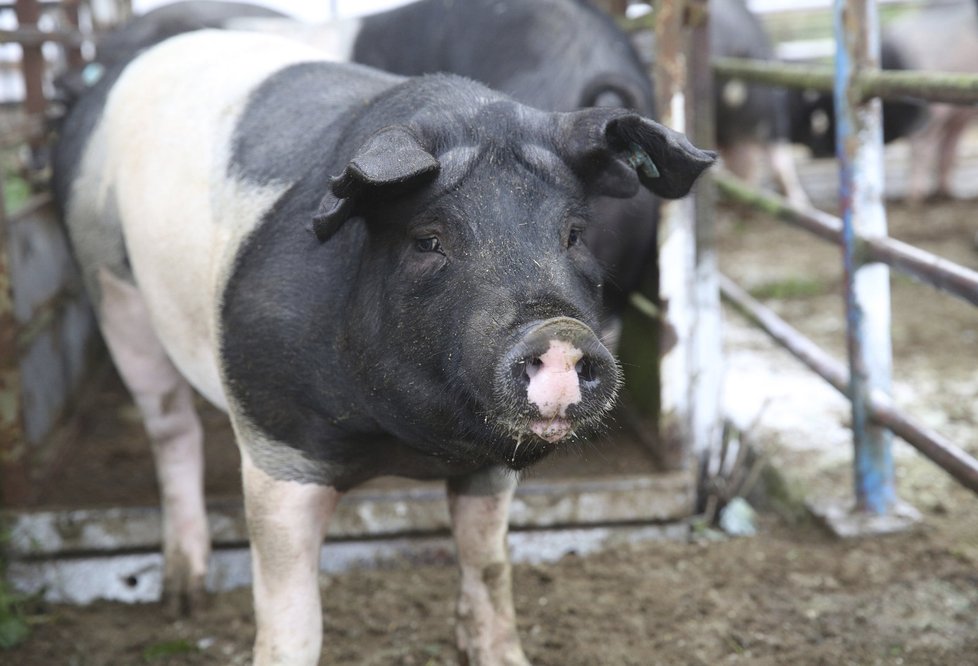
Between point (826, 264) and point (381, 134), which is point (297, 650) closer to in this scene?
point (381, 134)

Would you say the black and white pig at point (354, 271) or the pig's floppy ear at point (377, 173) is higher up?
the pig's floppy ear at point (377, 173)

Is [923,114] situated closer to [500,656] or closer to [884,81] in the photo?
[884,81]

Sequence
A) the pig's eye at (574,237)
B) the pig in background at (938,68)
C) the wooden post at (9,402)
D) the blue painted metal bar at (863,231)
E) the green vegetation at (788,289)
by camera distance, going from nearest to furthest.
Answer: the pig's eye at (574,237) < the blue painted metal bar at (863,231) < the wooden post at (9,402) < the green vegetation at (788,289) < the pig in background at (938,68)

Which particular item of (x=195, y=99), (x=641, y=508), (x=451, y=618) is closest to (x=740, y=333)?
(x=641, y=508)

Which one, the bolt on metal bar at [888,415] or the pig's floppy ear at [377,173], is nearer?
the pig's floppy ear at [377,173]

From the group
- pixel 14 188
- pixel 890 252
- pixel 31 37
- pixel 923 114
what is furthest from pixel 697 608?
pixel 923 114

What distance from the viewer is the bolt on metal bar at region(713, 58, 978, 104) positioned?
113 inches

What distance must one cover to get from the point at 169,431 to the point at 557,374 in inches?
80.2

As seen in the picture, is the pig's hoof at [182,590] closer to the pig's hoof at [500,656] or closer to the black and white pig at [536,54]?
the pig's hoof at [500,656]

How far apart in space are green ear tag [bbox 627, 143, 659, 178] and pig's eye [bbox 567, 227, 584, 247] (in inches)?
8.2

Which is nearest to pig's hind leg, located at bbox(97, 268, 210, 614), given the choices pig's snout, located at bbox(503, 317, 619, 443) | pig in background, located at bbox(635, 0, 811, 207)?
pig's snout, located at bbox(503, 317, 619, 443)

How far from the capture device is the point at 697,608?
10.6ft

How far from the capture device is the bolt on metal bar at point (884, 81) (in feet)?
9.41

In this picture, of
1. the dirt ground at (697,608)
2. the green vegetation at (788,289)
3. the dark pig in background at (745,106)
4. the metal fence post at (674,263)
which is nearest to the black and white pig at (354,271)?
the dirt ground at (697,608)
